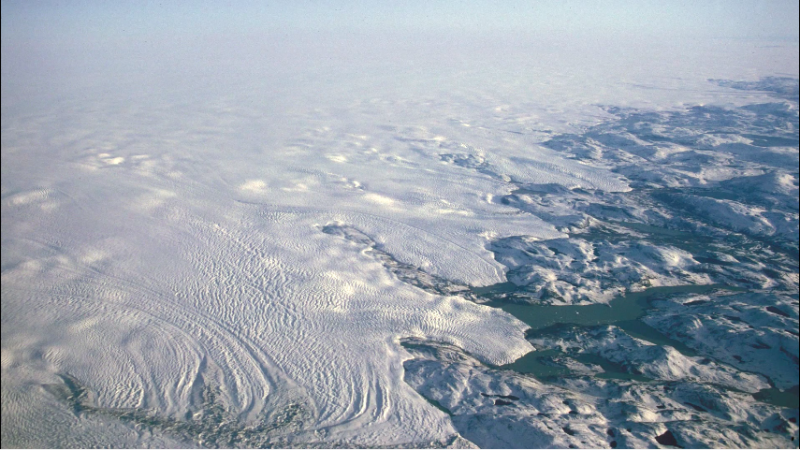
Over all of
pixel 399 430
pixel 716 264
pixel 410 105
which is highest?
pixel 410 105

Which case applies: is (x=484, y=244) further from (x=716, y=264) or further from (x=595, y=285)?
(x=716, y=264)

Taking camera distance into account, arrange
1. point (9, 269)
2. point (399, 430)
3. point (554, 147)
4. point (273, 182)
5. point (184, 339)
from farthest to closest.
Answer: point (554, 147) < point (273, 182) < point (9, 269) < point (184, 339) < point (399, 430)

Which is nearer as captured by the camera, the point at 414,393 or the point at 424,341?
the point at 414,393

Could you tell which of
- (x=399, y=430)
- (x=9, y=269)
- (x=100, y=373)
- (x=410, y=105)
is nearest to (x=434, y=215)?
(x=399, y=430)

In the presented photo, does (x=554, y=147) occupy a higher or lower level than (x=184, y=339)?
higher

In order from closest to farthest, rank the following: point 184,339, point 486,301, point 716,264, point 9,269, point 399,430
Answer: point 399,430, point 184,339, point 9,269, point 486,301, point 716,264

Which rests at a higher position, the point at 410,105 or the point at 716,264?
the point at 410,105

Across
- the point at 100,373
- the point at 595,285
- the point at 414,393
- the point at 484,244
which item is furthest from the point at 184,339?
the point at 595,285

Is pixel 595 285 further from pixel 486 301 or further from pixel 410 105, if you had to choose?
pixel 410 105

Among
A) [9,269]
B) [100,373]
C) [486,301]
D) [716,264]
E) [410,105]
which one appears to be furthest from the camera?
[410,105]
